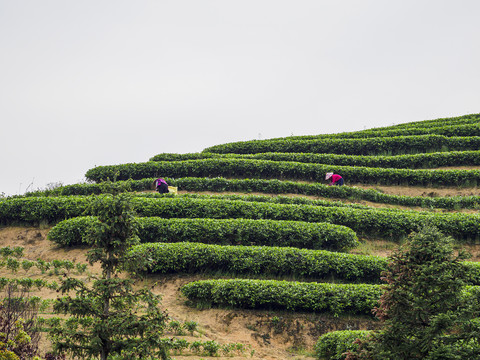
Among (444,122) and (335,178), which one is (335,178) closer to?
(335,178)

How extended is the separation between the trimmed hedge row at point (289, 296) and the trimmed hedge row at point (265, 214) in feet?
17.2

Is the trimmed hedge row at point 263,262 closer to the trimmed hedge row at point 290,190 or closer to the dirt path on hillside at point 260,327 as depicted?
the dirt path on hillside at point 260,327

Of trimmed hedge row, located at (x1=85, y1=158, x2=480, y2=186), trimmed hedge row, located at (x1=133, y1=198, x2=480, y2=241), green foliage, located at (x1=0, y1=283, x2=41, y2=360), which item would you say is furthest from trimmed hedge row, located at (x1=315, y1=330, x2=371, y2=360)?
trimmed hedge row, located at (x1=85, y1=158, x2=480, y2=186)

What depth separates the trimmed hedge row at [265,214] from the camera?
17609 millimetres

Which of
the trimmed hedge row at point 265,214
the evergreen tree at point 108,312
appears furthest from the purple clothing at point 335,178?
the evergreen tree at point 108,312

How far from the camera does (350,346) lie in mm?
9797

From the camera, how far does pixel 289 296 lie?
12398mm

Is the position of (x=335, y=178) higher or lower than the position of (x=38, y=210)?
lower

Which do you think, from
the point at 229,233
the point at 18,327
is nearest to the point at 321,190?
the point at 229,233

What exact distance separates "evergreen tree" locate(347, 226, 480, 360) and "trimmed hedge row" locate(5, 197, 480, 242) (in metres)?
10.1

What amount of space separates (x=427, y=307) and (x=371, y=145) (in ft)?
75.7

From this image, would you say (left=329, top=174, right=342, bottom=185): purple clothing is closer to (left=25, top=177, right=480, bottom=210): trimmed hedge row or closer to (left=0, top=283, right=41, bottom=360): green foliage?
(left=25, top=177, right=480, bottom=210): trimmed hedge row

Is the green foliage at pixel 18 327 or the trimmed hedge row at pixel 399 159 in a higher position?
the trimmed hedge row at pixel 399 159

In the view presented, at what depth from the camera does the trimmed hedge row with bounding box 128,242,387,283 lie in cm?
1417
